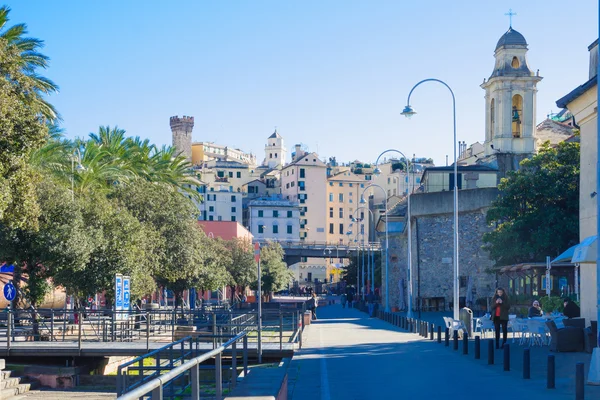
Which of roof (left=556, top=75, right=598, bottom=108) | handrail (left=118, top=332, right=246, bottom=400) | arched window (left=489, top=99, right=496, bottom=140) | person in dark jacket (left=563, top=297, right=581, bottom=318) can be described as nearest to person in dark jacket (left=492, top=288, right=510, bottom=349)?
person in dark jacket (left=563, top=297, right=581, bottom=318)

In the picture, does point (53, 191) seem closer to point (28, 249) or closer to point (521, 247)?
point (28, 249)

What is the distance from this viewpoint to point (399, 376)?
60.1 ft

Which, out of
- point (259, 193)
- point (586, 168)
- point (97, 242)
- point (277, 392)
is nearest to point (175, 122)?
point (259, 193)

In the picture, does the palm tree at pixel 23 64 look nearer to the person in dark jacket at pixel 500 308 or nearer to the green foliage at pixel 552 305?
the person in dark jacket at pixel 500 308

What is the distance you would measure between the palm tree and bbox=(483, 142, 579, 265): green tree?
27.6 m

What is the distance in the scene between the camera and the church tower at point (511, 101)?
75.2 meters

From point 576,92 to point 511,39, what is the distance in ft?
179

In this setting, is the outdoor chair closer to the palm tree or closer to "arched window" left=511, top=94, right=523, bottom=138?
the palm tree

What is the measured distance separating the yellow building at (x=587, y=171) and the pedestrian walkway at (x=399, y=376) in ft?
11.1

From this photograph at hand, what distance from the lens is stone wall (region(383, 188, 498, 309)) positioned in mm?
66250

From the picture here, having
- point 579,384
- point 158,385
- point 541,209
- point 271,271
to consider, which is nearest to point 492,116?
point 271,271

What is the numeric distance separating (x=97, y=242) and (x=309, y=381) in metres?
17.9

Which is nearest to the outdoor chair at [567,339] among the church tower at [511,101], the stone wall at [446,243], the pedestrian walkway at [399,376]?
the pedestrian walkway at [399,376]

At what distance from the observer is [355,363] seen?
2172 centimetres
